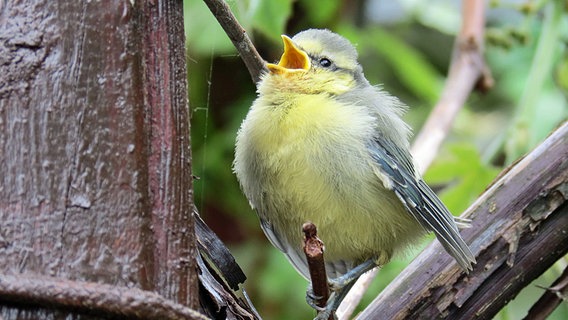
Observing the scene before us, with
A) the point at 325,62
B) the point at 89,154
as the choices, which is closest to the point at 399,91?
the point at 325,62

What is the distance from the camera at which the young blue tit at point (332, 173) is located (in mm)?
1176

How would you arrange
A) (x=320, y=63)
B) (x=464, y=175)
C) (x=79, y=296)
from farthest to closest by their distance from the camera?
(x=464, y=175), (x=320, y=63), (x=79, y=296)

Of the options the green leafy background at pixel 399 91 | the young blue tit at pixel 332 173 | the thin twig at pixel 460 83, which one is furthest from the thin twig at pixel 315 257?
the thin twig at pixel 460 83

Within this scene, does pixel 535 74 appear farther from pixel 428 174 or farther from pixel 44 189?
pixel 44 189

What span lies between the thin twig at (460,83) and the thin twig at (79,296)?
95 cm

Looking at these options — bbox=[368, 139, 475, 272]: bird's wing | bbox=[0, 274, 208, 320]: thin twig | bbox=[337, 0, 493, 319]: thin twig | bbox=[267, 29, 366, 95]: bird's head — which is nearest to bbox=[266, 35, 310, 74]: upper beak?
bbox=[267, 29, 366, 95]: bird's head

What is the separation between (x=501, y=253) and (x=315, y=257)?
345mm

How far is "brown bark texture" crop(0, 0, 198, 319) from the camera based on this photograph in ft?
2.21

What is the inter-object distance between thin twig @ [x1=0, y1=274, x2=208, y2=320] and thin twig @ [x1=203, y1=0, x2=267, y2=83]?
1.03ft

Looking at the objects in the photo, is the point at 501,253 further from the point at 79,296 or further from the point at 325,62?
the point at 79,296

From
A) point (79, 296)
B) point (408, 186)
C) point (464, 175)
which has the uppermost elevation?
point (79, 296)

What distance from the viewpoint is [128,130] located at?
70 centimetres

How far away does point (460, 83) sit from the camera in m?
1.72

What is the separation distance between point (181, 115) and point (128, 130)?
65 millimetres
